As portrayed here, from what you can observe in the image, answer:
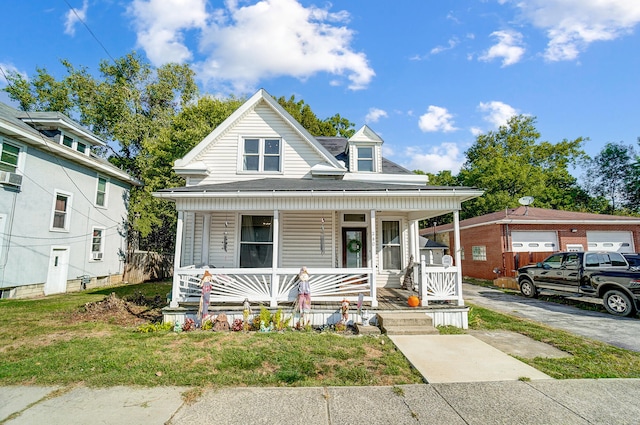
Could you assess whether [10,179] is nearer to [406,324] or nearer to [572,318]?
[406,324]

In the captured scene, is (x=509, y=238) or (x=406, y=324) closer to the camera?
(x=406, y=324)

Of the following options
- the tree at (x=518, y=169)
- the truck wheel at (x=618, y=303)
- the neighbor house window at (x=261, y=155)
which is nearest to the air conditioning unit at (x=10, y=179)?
the neighbor house window at (x=261, y=155)

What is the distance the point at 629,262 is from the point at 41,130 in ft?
81.6

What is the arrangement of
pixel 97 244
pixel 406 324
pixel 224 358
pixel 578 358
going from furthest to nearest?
pixel 97 244 → pixel 406 324 → pixel 578 358 → pixel 224 358

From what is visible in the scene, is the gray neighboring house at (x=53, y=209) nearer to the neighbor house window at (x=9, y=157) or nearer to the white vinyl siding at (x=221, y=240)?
the neighbor house window at (x=9, y=157)

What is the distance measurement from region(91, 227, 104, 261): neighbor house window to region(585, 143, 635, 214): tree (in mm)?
51871

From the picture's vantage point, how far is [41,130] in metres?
13.9

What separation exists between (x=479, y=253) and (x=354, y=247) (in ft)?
40.8

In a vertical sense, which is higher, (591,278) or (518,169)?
(518,169)

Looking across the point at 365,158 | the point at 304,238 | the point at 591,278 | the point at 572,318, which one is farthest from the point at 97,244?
the point at 591,278

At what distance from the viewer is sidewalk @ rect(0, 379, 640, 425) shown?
3385 millimetres

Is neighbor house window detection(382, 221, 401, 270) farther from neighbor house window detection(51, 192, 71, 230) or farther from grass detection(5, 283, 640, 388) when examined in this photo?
neighbor house window detection(51, 192, 71, 230)

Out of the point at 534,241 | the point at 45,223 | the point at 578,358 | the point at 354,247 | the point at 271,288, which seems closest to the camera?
the point at 578,358

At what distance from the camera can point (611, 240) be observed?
56.8 feet
